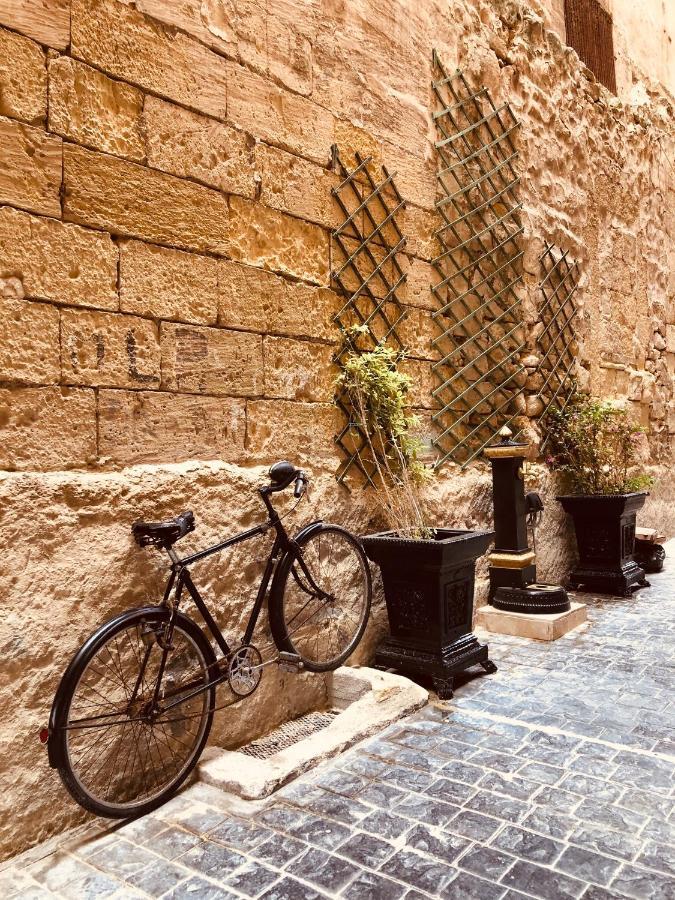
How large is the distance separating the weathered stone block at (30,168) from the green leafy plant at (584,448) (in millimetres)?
4119

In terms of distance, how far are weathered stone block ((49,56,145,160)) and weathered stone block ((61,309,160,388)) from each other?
0.64m

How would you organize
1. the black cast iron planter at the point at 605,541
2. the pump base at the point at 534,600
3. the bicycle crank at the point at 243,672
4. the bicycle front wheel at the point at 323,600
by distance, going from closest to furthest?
the bicycle crank at the point at 243,672
the bicycle front wheel at the point at 323,600
the pump base at the point at 534,600
the black cast iron planter at the point at 605,541

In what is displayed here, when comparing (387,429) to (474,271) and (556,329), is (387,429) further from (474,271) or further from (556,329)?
(556,329)

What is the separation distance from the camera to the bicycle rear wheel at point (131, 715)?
2201mm

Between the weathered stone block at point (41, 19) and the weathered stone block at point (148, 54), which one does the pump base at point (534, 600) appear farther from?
the weathered stone block at point (41, 19)

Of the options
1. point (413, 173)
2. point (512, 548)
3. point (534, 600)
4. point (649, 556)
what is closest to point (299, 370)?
point (413, 173)

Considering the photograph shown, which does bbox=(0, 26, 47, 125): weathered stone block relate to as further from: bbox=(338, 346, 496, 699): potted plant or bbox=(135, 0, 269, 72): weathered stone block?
Answer: bbox=(338, 346, 496, 699): potted plant

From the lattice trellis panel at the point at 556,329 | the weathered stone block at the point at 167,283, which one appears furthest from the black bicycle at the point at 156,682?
the lattice trellis panel at the point at 556,329

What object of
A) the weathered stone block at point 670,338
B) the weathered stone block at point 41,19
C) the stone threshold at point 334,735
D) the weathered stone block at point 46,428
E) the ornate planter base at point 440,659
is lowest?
the stone threshold at point 334,735

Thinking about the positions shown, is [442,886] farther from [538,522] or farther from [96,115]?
[538,522]

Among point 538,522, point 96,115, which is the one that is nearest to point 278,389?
point 96,115

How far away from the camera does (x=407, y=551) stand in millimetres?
3473

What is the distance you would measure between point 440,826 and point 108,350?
197cm

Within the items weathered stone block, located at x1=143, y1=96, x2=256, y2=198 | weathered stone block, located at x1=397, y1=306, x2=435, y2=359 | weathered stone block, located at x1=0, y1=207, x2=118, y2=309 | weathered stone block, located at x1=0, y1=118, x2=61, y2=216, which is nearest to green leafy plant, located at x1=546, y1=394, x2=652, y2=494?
weathered stone block, located at x1=397, y1=306, x2=435, y2=359
